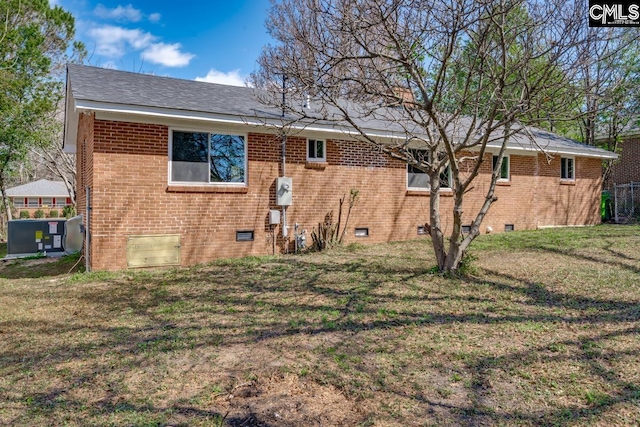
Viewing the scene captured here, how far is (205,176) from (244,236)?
154cm

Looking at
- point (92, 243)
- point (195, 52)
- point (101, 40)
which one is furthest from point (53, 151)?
point (92, 243)

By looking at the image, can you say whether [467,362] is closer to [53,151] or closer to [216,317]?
[216,317]

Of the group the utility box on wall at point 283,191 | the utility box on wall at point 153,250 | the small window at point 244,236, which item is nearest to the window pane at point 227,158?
the utility box on wall at point 283,191

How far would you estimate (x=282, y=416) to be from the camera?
2666mm

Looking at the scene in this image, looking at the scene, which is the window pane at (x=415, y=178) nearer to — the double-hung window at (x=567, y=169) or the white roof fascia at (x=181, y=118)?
the white roof fascia at (x=181, y=118)

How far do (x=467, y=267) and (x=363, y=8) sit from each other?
413cm

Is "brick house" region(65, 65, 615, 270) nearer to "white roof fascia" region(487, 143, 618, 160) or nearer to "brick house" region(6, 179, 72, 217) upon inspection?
"white roof fascia" region(487, 143, 618, 160)

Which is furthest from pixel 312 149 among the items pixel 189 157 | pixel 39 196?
pixel 39 196

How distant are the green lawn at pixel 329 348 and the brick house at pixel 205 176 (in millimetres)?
1295

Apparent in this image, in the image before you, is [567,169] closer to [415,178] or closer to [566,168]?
[566,168]

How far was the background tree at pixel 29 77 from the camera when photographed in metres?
15.1

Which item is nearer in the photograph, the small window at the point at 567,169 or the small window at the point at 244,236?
the small window at the point at 244,236

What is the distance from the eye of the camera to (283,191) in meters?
8.94

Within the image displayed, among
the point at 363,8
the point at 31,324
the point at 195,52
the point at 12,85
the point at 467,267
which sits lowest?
the point at 31,324
